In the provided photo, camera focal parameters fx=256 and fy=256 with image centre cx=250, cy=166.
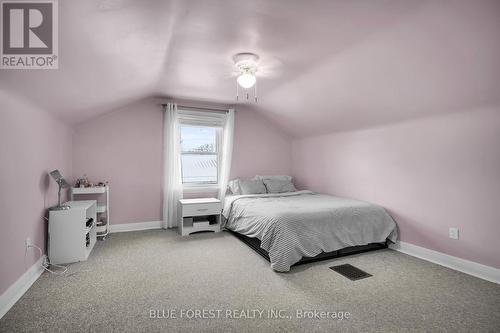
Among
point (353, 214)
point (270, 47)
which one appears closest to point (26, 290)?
point (270, 47)

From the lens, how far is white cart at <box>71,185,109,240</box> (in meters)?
3.42

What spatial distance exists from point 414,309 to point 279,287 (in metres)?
1.02

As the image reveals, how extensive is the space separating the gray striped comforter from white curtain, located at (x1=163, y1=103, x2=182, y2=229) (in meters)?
1.28

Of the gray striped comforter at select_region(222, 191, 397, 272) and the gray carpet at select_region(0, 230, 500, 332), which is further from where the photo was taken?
the gray striped comforter at select_region(222, 191, 397, 272)

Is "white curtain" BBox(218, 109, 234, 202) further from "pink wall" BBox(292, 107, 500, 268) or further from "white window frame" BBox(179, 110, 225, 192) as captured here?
"pink wall" BBox(292, 107, 500, 268)

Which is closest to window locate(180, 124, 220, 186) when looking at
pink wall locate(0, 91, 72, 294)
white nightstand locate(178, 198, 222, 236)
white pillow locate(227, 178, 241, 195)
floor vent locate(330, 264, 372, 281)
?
white pillow locate(227, 178, 241, 195)

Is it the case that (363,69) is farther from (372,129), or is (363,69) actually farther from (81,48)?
Result: (81,48)

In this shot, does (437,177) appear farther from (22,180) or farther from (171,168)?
(22,180)

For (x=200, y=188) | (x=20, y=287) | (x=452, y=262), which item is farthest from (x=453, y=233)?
(x=20, y=287)

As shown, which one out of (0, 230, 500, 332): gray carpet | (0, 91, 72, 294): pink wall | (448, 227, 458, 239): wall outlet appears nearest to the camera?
(0, 230, 500, 332): gray carpet

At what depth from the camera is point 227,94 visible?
13.3 ft

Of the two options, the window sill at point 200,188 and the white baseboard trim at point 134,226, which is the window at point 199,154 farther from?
the white baseboard trim at point 134,226

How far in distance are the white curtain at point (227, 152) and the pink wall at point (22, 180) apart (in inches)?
93.9

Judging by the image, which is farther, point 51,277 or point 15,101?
point 51,277
